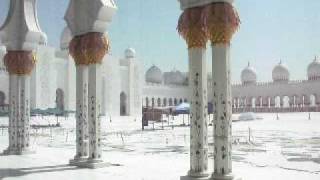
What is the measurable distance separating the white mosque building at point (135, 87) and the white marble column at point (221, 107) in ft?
99.1

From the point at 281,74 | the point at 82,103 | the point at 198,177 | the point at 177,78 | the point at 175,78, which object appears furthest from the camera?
the point at 175,78

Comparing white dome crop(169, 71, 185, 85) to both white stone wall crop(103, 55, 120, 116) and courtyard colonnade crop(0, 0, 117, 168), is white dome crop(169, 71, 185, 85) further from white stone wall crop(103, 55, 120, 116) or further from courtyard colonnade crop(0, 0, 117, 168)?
courtyard colonnade crop(0, 0, 117, 168)

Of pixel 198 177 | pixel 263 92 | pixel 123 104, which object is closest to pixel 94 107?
pixel 198 177

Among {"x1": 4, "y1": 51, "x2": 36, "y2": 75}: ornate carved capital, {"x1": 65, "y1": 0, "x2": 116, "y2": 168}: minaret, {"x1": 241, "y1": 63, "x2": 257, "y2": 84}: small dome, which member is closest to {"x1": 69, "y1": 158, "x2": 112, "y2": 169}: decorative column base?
{"x1": 65, "y1": 0, "x2": 116, "y2": 168}: minaret

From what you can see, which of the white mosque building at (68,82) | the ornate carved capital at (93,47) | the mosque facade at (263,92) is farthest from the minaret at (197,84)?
the mosque facade at (263,92)

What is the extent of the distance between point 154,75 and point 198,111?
51453mm

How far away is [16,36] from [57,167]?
3772mm

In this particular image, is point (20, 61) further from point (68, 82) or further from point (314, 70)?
point (314, 70)

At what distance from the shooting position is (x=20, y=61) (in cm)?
975

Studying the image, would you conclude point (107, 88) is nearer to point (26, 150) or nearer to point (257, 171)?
point (26, 150)

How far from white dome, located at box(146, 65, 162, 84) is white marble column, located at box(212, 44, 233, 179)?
169 feet

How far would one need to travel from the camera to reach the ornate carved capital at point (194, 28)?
5.64 meters

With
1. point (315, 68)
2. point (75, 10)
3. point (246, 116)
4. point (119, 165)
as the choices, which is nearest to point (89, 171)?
point (119, 165)

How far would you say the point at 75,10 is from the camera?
8117 millimetres
